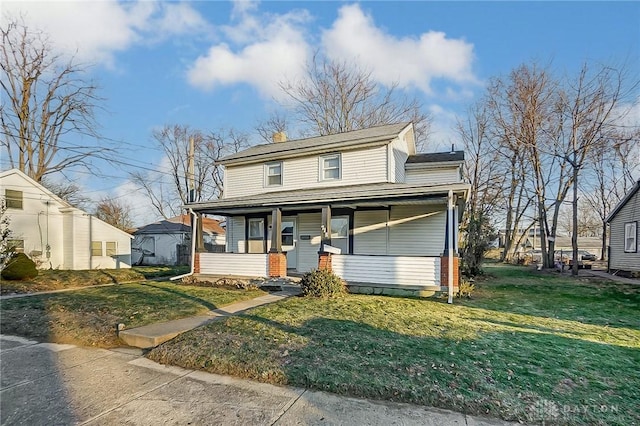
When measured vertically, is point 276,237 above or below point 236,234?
above

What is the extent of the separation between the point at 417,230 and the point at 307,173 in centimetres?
513

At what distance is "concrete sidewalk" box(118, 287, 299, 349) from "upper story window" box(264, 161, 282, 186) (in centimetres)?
766

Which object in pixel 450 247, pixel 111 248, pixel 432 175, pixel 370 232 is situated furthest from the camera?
pixel 111 248

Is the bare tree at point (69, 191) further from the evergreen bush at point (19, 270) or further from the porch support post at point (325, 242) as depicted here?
the porch support post at point (325, 242)

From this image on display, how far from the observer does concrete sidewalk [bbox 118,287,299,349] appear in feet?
18.3

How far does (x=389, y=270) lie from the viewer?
392 inches

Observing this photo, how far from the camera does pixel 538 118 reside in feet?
65.9

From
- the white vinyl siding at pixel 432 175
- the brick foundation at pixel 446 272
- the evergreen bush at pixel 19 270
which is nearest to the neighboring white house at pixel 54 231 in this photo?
the evergreen bush at pixel 19 270

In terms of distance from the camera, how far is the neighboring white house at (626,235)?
617 inches

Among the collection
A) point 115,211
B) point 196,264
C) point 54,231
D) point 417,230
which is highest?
point 417,230

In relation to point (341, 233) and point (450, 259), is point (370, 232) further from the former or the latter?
point (450, 259)

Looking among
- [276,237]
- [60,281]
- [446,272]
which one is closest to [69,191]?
[60,281]

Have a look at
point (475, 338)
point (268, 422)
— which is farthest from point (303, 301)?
point (268, 422)

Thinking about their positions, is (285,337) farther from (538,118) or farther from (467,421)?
(538,118)
